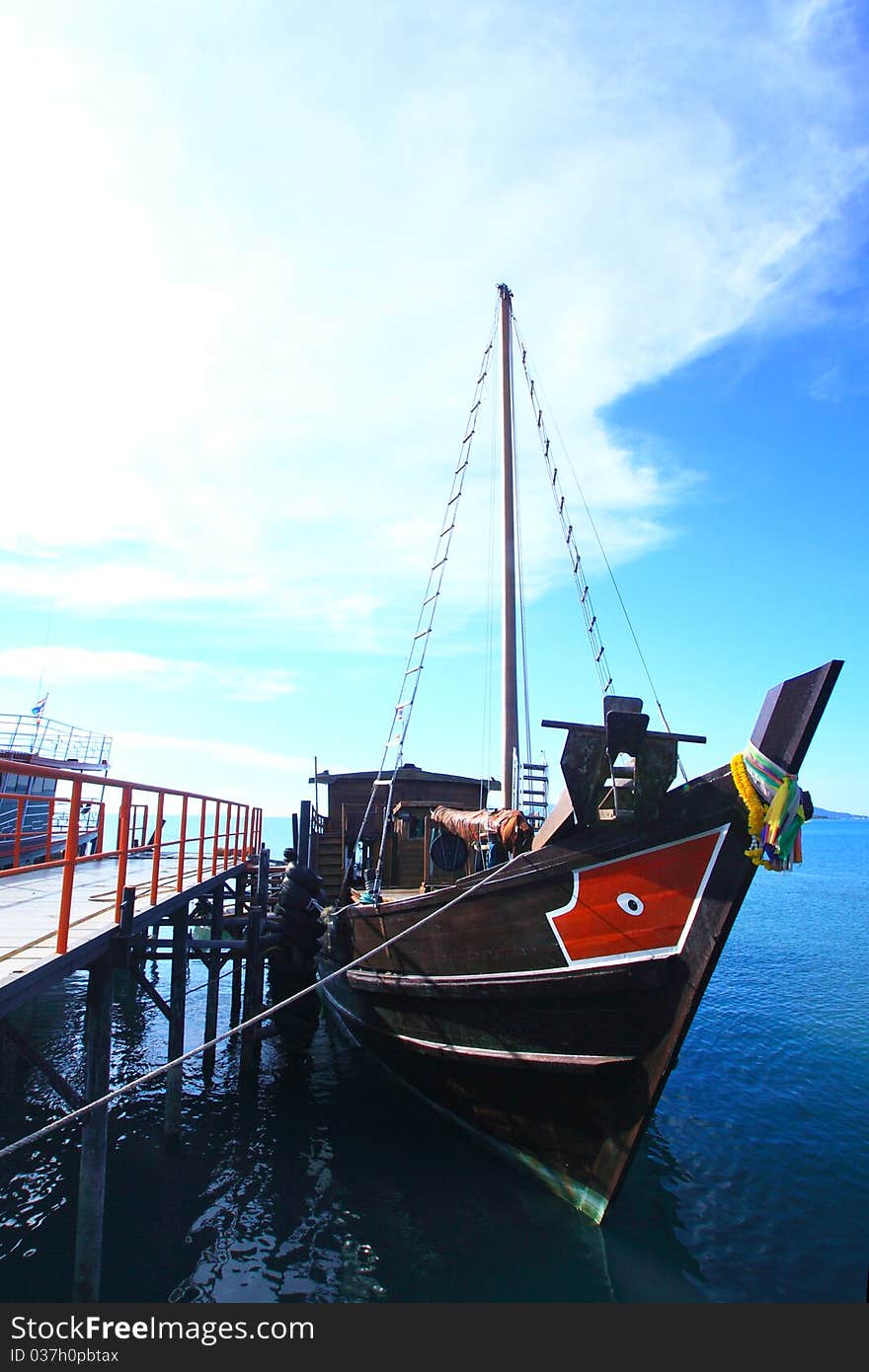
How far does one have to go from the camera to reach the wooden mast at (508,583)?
10961 millimetres

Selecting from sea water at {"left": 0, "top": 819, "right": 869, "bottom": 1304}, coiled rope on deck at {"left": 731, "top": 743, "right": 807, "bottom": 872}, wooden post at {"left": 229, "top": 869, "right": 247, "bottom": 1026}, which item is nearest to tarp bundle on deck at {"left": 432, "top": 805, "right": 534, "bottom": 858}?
coiled rope on deck at {"left": 731, "top": 743, "right": 807, "bottom": 872}

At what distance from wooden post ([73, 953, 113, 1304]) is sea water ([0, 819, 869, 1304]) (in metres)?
0.77

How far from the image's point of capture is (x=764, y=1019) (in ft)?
62.9

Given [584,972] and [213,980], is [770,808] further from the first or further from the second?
[213,980]

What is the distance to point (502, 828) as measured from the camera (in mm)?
9109

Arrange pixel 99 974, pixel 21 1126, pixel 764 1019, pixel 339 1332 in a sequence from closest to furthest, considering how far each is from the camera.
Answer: pixel 339 1332, pixel 99 974, pixel 21 1126, pixel 764 1019

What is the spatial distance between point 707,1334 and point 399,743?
9.84 meters

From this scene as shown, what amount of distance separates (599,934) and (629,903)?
18.4 inches

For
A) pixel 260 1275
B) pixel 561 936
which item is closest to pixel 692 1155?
pixel 561 936

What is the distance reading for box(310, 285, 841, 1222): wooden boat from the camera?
654 cm

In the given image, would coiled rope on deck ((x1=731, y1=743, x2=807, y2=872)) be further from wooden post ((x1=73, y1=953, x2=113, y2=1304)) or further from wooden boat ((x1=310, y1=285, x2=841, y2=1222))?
wooden post ((x1=73, y1=953, x2=113, y2=1304))

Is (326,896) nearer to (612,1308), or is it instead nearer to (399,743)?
(399,743)

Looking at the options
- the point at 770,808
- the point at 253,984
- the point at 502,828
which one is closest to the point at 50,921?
the point at 502,828

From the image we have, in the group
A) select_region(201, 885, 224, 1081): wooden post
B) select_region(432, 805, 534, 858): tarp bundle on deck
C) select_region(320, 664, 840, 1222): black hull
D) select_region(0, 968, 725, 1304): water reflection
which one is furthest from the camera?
select_region(201, 885, 224, 1081): wooden post
